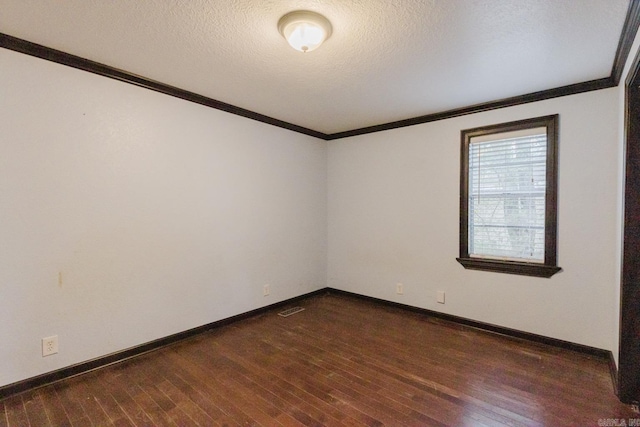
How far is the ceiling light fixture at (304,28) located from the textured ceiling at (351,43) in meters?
0.05

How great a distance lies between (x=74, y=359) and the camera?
2283 mm

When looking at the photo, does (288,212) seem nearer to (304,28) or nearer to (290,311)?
(290,311)

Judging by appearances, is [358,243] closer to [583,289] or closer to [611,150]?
[583,289]

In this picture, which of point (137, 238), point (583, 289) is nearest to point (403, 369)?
point (583, 289)

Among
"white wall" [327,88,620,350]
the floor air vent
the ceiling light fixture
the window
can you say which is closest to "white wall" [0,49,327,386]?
the floor air vent

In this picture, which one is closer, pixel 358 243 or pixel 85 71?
pixel 85 71

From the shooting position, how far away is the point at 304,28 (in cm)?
184

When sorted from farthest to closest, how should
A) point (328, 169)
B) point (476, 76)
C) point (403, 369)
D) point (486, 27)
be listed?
point (328, 169), point (476, 76), point (403, 369), point (486, 27)

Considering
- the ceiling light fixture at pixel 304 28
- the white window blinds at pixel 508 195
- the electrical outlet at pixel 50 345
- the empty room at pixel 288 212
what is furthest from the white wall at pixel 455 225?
the electrical outlet at pixel 50 345

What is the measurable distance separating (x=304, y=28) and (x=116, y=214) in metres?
2.05

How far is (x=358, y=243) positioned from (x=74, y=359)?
10.5 ft

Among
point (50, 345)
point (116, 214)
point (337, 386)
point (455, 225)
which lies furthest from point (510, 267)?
point (50, 345)

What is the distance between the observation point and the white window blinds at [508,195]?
291cm

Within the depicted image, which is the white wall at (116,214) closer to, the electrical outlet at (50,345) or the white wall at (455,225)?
the electrical outlet at (50,345)
